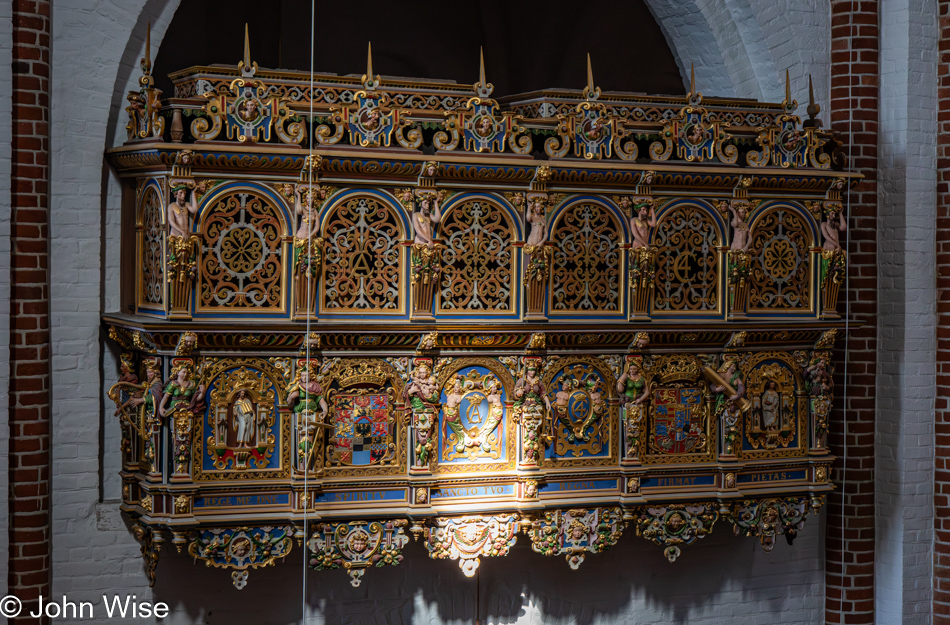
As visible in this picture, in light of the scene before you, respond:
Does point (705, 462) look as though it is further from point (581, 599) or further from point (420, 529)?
point (420, 529)

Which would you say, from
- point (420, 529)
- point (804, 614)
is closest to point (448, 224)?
point (420, 529)

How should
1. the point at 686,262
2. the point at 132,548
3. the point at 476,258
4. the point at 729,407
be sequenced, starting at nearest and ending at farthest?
the point at 476,258 < the point at 132,548 < the point at 686,262 < the point at 729,407

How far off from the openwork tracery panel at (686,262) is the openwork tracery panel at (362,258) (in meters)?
1.91

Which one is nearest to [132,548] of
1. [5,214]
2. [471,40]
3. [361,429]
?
[361,429]

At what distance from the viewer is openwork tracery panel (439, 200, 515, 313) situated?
294 inches

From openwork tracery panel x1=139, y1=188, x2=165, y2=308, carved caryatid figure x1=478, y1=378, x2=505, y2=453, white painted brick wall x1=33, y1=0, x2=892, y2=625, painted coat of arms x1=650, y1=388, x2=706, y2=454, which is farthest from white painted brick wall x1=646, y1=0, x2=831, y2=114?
openwork tracery panel x1=139, y1=188, x2=165, y2=308

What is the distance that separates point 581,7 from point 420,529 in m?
5.48

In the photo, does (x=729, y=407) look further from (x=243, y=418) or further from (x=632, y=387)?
(x=243, y=418)

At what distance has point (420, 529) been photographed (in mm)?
7488

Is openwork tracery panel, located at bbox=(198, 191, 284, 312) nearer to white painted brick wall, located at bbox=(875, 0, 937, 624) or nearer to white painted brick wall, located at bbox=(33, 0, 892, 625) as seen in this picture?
white painted brick wall, located at bbox=(33, 0, 892, 625)

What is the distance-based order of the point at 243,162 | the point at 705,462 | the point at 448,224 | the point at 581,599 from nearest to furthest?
the point at 243,162 < the point at 448,224 < the point at 705,462 < the point at 581,599

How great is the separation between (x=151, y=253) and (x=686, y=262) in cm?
371

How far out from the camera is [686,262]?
8055 mm

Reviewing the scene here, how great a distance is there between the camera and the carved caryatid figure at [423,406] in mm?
7402
